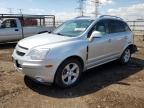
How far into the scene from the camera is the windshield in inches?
249

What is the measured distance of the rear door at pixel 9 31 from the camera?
12.5 metres

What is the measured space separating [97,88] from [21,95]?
6.01ft

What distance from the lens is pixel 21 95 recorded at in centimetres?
530

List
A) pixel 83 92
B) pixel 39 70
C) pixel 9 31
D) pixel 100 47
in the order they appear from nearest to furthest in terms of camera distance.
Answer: pixel 39 70 < pixel 83 92 < pixel 100 47 < pixel 9 31

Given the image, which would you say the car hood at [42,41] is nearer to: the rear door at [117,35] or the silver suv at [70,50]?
the silver suv at [70,50]

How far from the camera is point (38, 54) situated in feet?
17.2

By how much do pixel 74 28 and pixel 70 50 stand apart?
120 centimetres

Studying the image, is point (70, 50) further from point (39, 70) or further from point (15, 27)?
point (15, 27)

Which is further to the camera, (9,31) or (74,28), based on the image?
(9,31)

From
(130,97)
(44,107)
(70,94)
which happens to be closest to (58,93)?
(70,94)

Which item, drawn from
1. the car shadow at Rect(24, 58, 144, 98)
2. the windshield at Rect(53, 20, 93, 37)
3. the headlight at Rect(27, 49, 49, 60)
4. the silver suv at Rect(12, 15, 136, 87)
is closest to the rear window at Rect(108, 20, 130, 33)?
the silver suv at Rect(12, 15, 136, 87)

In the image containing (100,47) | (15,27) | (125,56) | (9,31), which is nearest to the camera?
(100,47)

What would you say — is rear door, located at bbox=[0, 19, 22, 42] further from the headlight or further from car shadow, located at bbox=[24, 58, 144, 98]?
the headlight

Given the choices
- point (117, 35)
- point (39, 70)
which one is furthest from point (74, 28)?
point (39, 70)
